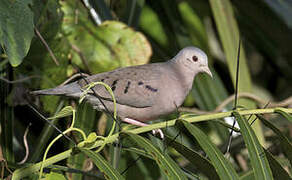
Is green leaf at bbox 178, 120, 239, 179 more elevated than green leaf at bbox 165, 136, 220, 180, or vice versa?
green leaf at bbox 178, 120, 239, 179

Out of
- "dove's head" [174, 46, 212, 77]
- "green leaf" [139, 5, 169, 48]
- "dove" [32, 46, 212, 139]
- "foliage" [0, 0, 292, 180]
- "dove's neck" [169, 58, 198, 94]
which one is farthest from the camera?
"green leaf" [139, 5, 169, 48]

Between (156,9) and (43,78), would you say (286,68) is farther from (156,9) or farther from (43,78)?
(43,78)

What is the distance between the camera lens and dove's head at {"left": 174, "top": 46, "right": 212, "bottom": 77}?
7.89ft

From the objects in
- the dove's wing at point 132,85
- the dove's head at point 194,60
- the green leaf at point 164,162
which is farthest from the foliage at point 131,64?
the dove's head at point 194,60

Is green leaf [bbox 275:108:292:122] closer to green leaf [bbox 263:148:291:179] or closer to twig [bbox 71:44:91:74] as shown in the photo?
green leaf [bbox 263:148:291:179]

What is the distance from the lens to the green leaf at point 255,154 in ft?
4.09

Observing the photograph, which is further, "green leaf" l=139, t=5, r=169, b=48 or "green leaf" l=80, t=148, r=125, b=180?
"green leaf" l=139, t=5, r=169, b=48

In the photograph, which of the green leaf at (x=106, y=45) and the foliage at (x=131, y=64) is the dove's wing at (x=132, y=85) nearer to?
the foliage at (x=131, y=64)

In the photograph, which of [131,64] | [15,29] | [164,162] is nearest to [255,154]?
[164,162]

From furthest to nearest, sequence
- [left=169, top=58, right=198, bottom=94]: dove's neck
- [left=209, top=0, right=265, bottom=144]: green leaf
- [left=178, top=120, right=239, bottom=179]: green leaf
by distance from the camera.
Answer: [left=209, top=0, right=265, bottom=144]: green leaf < [left=169, top=58, right=198, bottom=94]: dove's neck < [left=178, top=120, right=239, bottom=179]: green leaf

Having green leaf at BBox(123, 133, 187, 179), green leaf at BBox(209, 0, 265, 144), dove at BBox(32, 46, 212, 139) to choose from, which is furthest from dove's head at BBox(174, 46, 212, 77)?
green leaf at BBox(123, 133, 187, 179)

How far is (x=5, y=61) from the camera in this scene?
2.39m

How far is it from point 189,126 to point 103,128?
53.8 inches

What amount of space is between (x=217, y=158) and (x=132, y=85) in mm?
958
